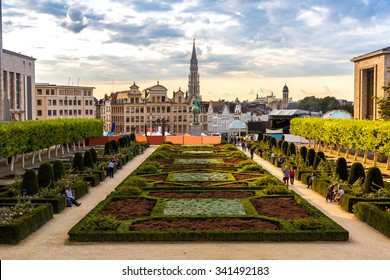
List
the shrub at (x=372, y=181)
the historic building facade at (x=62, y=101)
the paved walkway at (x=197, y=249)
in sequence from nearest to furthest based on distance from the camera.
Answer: the paved walkway at (x=197, y=249), the shrub at (x=372, y=181), the historic building facade at (x=62, y=101)

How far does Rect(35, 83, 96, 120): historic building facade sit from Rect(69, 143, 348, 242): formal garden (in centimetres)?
9730

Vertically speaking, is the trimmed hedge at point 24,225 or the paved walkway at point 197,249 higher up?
the trimmed hedge at point 24,225

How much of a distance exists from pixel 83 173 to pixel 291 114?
91.2 meters

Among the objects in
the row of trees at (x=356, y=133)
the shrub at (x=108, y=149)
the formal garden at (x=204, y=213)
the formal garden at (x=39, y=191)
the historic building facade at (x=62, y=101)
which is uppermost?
the historic building facade at (x=62, y=101)

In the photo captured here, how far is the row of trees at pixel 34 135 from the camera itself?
47.3 metres

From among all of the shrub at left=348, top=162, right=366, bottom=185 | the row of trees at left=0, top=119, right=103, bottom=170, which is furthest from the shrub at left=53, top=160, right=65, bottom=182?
the shrub at left=348, top=162, right=366, bottom=185

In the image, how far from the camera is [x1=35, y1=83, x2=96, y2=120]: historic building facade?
132 metres

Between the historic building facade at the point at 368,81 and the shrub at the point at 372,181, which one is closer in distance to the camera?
the shrub at the point at 372,181

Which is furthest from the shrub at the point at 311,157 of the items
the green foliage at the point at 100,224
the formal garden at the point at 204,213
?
the green foliage at the point at 100,224

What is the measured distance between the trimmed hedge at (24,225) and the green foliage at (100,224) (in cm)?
242

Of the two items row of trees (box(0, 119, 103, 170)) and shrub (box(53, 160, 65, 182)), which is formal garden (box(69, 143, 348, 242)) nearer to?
shrub (box(53, 160, 65, 182))

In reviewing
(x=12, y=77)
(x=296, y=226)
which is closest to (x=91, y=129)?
(x=12, y=77)

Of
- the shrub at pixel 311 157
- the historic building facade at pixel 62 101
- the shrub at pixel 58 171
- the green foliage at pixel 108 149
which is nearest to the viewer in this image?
the shrub at pixel 58 171

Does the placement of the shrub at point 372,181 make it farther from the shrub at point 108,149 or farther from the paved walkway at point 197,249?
the shrub at point 108,149
